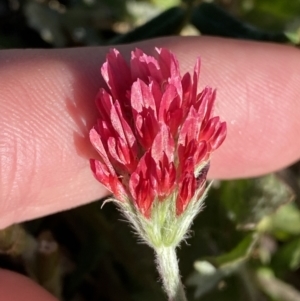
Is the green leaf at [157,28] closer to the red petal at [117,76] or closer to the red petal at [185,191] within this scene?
the red petal at [117,76]

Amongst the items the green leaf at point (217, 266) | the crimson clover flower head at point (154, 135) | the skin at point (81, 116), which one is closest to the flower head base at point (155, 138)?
the crimson clover flower head at point (154, 135)

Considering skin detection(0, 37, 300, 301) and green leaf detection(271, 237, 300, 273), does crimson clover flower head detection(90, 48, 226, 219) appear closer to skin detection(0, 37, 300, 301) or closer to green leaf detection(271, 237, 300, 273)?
skin detection(0, 37, 300, 301)

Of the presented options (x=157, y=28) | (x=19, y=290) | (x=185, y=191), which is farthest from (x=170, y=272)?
(x=157, y=28)

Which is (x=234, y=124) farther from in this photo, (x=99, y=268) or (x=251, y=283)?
(x=99, y=268)

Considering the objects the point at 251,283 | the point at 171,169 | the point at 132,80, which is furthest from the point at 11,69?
the point at 251,283

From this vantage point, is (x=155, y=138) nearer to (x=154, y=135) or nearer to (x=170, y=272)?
(x=154, y=135)

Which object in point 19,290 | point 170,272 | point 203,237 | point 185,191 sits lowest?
point 203,237
